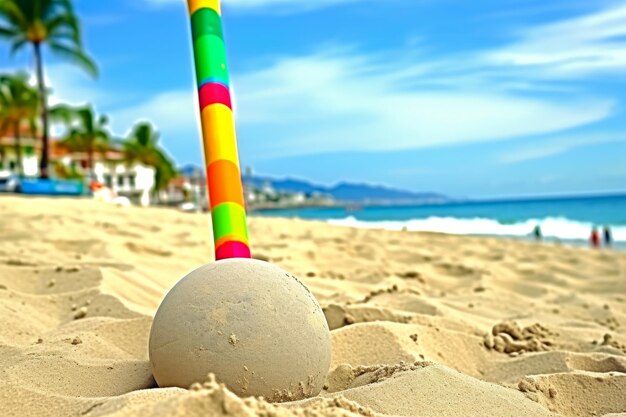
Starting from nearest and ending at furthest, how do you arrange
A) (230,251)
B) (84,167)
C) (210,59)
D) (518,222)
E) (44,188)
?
(230,251)
(210,59)
(44,188)
(518,222)
(84,167)

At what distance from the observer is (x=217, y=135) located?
261 cm

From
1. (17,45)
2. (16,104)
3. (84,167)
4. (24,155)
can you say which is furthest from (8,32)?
(84,167)

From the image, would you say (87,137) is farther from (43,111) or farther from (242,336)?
(242,336)

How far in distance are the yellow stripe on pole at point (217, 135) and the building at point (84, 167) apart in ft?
97.0

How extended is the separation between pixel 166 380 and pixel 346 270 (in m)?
3.53

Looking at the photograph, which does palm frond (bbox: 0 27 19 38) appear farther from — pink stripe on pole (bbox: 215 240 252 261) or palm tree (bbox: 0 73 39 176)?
pink stripe on pole (bbox: 215 240 252 261)

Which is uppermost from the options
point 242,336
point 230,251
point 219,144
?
point 219,144

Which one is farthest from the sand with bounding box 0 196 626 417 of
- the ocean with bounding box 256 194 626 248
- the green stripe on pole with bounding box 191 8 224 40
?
the ocean with bounding box 256 194 626 248

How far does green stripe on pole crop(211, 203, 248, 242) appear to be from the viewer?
8.36 feet

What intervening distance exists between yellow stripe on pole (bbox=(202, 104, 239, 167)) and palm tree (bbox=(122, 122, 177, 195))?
4731cm

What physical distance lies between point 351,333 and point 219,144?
0.92m

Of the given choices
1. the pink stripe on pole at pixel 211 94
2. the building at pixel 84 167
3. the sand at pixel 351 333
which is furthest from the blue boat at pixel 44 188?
the pink stripe on pole at pixel 211 94

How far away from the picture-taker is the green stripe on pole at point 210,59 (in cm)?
264

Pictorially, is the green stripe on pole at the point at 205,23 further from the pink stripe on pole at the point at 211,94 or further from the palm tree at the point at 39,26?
the palm tree at the point at 39,26
